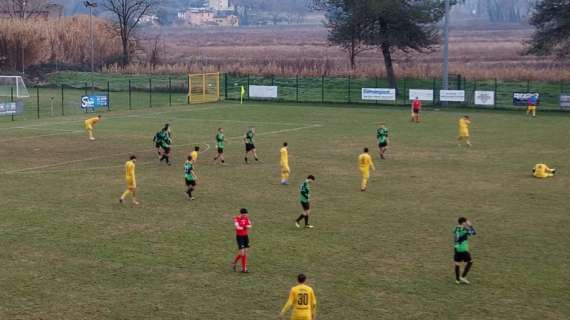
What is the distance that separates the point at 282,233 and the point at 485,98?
42.5 m

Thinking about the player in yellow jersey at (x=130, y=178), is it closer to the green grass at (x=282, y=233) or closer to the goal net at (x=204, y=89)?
the green grass at (x=282, y=233)

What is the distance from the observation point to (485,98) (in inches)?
2395

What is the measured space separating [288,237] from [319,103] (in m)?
45.7

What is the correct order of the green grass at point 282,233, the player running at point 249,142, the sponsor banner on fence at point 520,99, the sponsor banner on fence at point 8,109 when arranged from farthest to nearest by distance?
the sponsor banner on fence at point 520,99, the sponsor banner on fence at point 8,109, the player running at point 249,142, the green grass at point 282,233

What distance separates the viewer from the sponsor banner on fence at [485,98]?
60.6 metres

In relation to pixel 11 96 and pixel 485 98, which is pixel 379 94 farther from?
pixel 11 96

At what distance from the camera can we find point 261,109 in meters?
59.9

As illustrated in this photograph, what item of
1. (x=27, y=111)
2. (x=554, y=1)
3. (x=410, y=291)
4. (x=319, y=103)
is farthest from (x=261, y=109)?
(x=410, y=291)

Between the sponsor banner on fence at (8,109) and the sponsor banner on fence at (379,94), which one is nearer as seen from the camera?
the sponsor banner on fence at (8,109)

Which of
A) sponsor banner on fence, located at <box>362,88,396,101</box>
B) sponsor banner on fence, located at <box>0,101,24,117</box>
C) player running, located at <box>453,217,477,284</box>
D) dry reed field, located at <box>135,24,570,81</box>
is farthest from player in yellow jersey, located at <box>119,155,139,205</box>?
dry reed field, located at <box>135,24,570,81</box>

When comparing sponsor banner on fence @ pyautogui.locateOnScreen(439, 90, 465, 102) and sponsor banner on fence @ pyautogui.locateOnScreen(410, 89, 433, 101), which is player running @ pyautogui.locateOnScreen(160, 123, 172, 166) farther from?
sponsor banner on fence @ pyautogui.locateOnScreen(410, 89, 433, 101)

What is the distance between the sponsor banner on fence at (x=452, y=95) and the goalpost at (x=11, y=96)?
3108 cm

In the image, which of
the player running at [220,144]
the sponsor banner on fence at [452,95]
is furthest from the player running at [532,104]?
the player running at [220,144]

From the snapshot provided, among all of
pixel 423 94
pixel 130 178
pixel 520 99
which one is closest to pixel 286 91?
pixel 423 94
